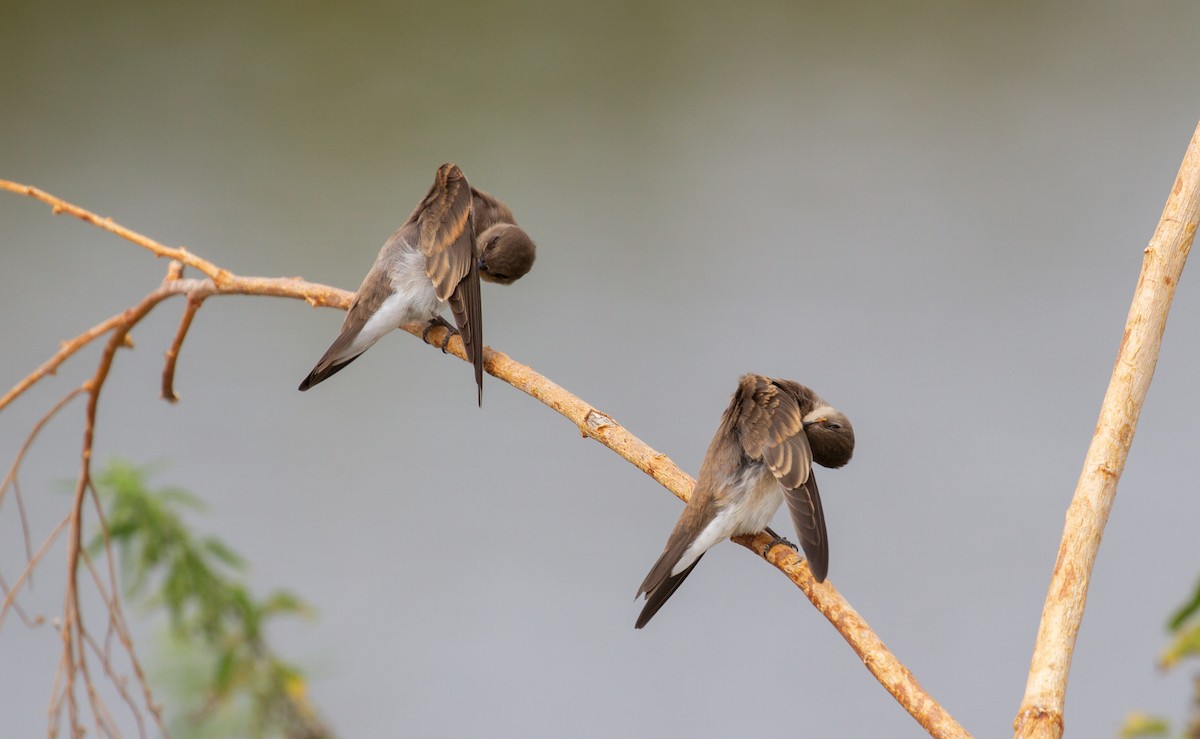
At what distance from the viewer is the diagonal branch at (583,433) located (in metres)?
0.76

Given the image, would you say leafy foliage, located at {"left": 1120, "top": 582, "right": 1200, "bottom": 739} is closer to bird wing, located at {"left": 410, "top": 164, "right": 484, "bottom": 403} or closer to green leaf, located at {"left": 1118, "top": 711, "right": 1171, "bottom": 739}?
green leaf, located at {"left": 1118, "top": 711, "right": 1171, "bottom": 739}

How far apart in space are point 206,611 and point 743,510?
80 centimetres

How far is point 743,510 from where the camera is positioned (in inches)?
42.9

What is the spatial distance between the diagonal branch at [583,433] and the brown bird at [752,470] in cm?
5

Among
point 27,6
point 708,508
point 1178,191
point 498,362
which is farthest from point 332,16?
point 1178,191

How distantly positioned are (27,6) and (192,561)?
1.82 metres

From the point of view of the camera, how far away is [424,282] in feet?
4.36

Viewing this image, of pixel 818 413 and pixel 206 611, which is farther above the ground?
pixel 818 413

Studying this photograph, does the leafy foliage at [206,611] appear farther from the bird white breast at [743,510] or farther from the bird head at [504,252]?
the bird white breast at [743,510]

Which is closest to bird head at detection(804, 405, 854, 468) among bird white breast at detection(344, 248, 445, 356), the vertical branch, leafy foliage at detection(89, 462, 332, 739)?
the vertical branch

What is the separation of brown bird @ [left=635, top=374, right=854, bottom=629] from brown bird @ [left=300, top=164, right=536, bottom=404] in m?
0.29

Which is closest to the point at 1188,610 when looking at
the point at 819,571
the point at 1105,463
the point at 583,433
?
the point at 1105,463

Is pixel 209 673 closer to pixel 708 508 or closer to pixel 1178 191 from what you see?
pixel 708 508

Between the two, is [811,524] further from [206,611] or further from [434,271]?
[206,611]
